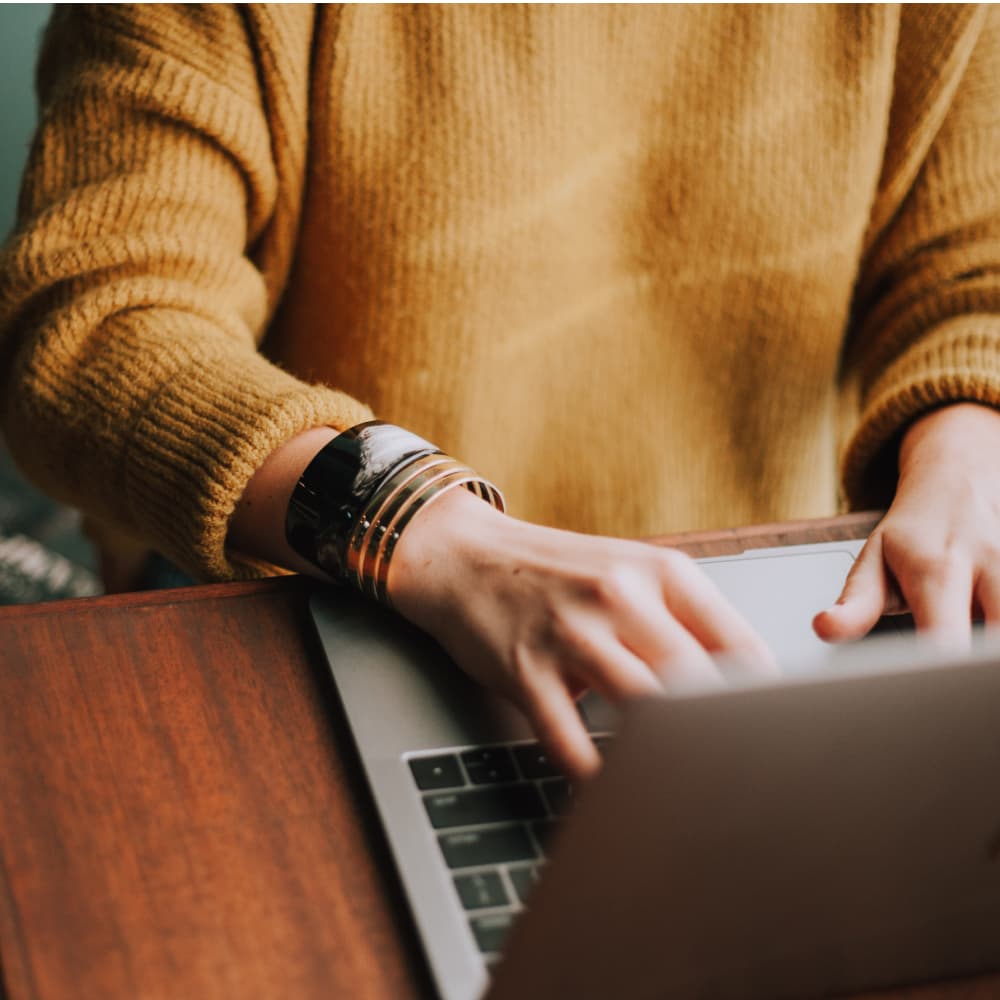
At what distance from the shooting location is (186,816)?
37 centimetres

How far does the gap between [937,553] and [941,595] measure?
27 mm

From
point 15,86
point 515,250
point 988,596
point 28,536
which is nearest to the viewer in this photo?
point 988,596

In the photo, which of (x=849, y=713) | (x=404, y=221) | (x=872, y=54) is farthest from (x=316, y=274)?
(x=849, y=713)

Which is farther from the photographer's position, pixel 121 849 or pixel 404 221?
pixel 404 221

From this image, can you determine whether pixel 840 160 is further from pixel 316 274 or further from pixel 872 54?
pixel 316 274

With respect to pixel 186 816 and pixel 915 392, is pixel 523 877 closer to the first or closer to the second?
pixel 186 816

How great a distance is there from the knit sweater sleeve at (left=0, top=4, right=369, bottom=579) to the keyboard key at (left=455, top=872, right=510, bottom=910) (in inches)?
9.5

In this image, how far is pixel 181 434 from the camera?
524 millimetres

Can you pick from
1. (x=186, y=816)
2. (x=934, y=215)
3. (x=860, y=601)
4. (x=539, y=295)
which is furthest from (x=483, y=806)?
(x=934, y=215)

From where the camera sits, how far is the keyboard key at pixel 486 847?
0.35 meters

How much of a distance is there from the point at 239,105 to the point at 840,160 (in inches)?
18.0

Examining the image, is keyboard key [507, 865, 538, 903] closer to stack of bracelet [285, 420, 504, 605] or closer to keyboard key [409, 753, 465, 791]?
keyboard key [409, 753, 465, 791]

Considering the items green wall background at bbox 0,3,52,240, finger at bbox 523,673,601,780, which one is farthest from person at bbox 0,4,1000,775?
green wall background at bbox 0,3,52,240

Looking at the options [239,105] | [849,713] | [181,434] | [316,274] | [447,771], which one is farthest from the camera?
[316,274]
